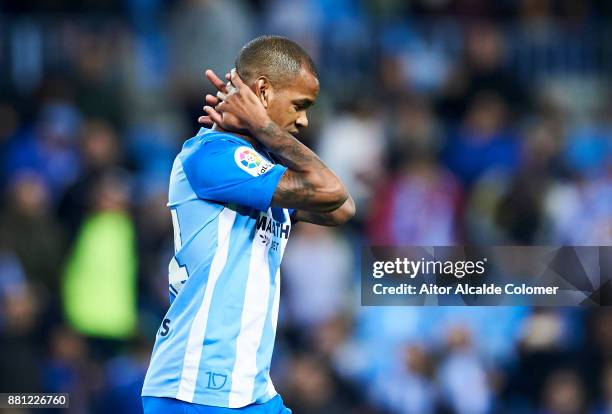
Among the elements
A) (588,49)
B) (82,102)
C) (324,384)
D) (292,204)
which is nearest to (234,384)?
(292,204)

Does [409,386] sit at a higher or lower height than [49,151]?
lower

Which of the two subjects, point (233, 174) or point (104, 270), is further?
point (104, 270)

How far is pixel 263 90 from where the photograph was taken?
4.75 metres

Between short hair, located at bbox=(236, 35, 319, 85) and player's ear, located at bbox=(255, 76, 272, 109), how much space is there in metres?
0.02

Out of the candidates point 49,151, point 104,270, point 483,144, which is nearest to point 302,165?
point 104,270

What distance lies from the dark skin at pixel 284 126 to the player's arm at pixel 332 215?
13.9 inches

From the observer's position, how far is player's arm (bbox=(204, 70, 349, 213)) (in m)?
4.60

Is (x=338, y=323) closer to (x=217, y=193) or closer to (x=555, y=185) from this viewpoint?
(x=555, y=185)

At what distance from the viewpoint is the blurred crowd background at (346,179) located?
9.51m

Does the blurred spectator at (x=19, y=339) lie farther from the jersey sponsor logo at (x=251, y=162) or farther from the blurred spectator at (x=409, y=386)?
the jersey sponsor logo at (x=251, y=162)

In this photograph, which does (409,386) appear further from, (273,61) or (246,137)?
(273,61)

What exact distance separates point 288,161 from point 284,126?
0.21m

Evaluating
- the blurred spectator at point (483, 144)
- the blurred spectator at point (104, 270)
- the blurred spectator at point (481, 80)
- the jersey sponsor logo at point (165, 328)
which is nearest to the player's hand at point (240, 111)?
the jersey sponsor logo at point (165, 328)

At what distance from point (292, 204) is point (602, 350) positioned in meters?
5.24
